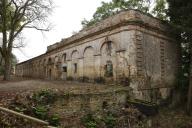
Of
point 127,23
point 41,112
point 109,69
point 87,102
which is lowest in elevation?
point 41,112

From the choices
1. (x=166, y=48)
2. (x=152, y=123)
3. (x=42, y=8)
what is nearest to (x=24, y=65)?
(x=42, y=8)

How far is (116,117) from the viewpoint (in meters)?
12.6

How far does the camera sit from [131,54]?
52.0ft

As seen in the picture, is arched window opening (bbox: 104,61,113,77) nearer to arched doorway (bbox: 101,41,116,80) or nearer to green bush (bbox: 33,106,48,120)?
arched doorway (bbox: 101,41,116,80)

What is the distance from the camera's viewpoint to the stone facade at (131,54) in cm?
1598

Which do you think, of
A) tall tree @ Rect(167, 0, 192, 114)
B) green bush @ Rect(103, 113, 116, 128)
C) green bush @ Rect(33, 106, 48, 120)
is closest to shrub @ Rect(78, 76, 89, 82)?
green bush @ Rect(103, 113, 116, 128)

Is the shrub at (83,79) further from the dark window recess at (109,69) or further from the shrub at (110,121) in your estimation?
the shrub at (110,121)

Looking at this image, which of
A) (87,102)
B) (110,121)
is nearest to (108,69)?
(87,102)

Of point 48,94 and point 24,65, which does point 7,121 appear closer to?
point 48,94

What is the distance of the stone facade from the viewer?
1598cm

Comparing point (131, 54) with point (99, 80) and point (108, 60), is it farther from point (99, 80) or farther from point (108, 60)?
point (99, 80)

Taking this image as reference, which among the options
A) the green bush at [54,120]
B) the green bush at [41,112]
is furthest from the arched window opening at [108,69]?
the green bush at [41,112]

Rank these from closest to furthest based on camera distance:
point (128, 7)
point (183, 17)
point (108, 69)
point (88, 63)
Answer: point (183, 17)
point (108, 69)
point (88, 63)
point (128, 7)

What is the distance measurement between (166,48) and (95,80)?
6.92 m
